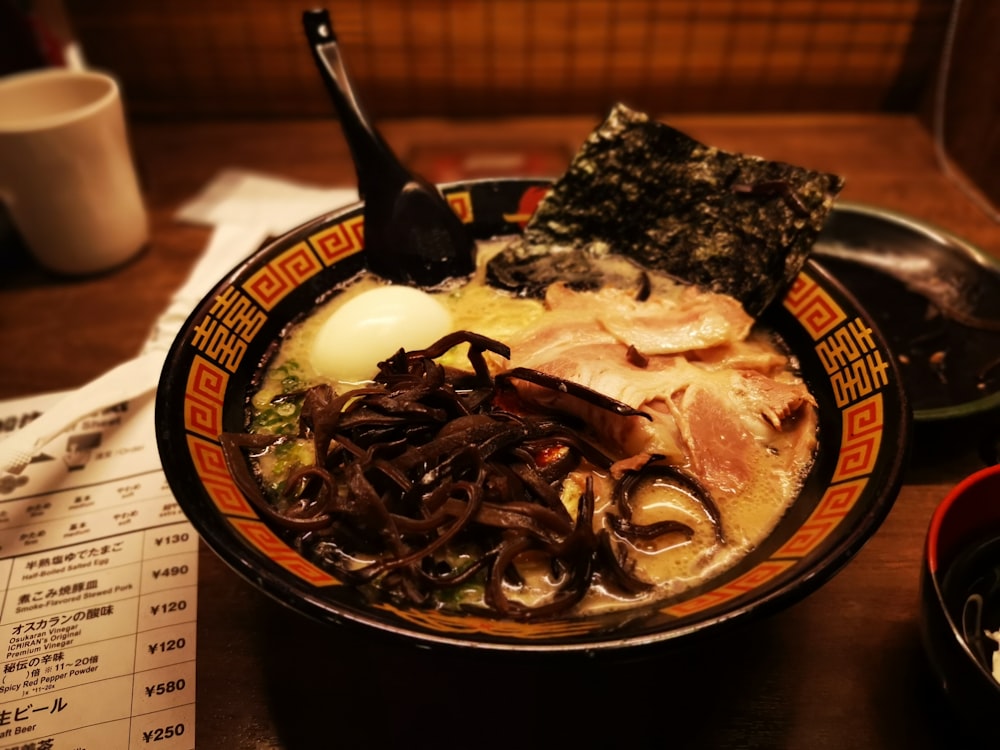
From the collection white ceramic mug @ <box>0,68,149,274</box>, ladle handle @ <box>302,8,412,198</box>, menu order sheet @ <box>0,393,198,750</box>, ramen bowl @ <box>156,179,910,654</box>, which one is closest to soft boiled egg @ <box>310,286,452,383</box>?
ramen bowl @ <box>156,179,910,654</box>

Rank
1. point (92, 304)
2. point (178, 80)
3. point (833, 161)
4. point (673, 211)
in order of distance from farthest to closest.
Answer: point (178, 80), point (833, 161), point (92, 304), point (673, 211)

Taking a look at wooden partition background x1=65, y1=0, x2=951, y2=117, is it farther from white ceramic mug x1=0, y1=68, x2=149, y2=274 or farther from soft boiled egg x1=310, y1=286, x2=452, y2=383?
soft boiled egg x1=310, y1=286, x2=452, y2=383

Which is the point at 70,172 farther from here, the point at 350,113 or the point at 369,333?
the point at 369,333

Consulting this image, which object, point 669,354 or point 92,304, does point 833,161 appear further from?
point 92,304

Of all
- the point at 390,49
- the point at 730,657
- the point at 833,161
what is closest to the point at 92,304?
the point at 390,49

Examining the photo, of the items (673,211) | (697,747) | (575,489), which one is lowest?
(697,747)

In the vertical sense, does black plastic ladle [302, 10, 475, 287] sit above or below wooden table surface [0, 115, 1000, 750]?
above

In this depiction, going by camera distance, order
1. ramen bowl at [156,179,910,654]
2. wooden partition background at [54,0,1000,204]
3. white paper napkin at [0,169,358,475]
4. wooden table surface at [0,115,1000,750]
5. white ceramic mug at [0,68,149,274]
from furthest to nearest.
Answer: wooden partition background at [54,0,1000,204] → white ceramic mug at [0,68,149,274] → white paper napkin at [0,169,358,475] → wooden table surface at [0,115,1000,750] → ramen bowl at [156,179,910,654]

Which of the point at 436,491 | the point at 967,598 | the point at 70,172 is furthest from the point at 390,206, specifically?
the point at 967,598
